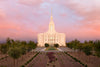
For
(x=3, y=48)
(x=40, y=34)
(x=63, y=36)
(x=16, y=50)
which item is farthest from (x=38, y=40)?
(x=16, y=50)

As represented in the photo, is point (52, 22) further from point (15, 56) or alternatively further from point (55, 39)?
point (15, 56)

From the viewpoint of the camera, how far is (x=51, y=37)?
145000 millimetres

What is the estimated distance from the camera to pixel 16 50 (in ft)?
97.5

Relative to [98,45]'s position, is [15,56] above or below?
below

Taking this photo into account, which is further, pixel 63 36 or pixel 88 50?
pixel 63 36

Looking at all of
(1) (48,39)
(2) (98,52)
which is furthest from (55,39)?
(2) (98,52)

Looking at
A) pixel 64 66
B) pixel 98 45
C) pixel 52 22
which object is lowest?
pixel 64 66

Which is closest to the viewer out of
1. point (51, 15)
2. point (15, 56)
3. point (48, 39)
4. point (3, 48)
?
point (15, 56)

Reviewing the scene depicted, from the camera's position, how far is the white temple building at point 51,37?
14469 cm

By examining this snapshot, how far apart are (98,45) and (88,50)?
24.5 ft

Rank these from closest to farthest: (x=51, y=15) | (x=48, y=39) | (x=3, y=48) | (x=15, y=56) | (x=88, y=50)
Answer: (x=15, y=56) → (x=88, y=50) → (x=3, y=48) → (x=48, y=39) → (x=51, y=15)

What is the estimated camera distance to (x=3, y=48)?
44.1m

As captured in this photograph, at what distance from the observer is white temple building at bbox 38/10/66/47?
144688 mm

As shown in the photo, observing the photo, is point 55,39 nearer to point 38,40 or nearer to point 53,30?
point 53,30
